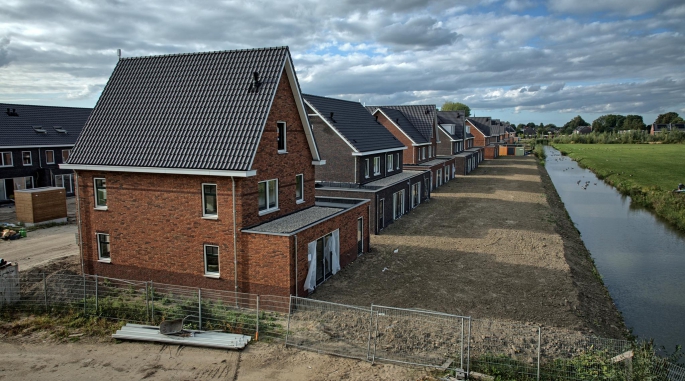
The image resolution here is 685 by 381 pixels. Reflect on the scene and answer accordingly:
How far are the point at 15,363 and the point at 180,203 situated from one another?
6.14 meters

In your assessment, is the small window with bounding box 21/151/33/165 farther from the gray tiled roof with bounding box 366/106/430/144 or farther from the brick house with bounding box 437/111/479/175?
the brick house with bounding box 437/111/479/175

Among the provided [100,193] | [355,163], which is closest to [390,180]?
[355,163]

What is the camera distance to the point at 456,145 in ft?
192

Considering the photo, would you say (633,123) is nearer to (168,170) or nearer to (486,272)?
(486,272)

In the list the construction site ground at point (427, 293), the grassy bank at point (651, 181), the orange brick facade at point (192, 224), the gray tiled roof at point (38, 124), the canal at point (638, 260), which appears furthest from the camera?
the grassy bank at point (651, 181)

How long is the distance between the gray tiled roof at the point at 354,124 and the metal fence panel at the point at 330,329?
14.5 meters

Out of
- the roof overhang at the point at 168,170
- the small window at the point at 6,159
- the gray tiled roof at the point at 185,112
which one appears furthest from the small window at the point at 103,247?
the small window at the point at 6,159

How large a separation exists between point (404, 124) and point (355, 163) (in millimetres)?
16878

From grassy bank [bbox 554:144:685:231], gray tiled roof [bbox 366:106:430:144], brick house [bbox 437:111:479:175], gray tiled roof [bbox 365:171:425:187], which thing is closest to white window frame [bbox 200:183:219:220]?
gray tiled roof [bbox 365:171:425:187]

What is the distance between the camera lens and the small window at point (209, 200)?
14.7 metres

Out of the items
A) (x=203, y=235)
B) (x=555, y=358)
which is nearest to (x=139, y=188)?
(x=203, y=235)

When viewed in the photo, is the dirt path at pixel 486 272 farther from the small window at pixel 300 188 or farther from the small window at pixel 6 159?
the small window at pixel 6 159

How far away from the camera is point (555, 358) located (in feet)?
35.4

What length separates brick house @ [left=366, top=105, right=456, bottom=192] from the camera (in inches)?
1581
